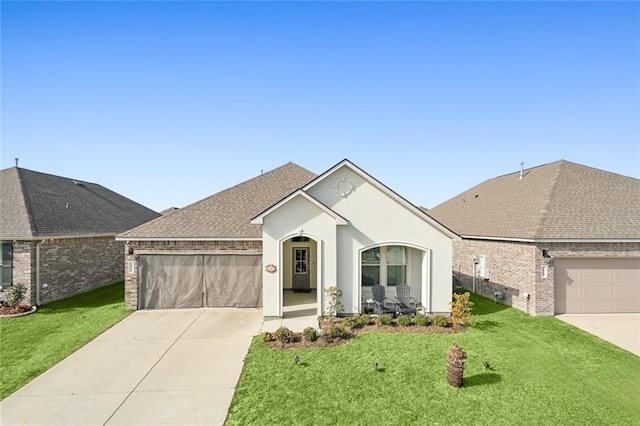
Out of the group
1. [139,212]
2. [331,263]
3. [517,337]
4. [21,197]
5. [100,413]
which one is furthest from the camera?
[139,212]

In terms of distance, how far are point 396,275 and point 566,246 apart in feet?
22.4

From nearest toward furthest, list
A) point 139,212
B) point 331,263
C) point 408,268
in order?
point 331,263 < point 408,268 < point 139,212

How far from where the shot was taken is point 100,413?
20.5 feet

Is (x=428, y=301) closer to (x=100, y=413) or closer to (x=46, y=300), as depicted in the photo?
(x=100, y=413)

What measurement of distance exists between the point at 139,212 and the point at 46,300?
11.5 meters

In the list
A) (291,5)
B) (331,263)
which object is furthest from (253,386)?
(291,5)

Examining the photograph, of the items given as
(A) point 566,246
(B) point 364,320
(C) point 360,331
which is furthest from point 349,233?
(A) point 566,246

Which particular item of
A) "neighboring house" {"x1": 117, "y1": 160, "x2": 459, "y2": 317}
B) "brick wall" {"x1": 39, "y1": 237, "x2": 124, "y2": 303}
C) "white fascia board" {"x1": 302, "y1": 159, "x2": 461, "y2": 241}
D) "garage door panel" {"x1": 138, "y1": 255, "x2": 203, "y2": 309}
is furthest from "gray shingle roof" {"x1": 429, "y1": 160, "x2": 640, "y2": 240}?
"brick wall" {"x1": 39, "y1": 237, "x2": 124, "y2": 303}

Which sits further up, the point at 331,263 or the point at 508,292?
the point at 331,263

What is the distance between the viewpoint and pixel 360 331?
10.5 meters

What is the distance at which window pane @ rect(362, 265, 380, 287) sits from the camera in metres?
13.2

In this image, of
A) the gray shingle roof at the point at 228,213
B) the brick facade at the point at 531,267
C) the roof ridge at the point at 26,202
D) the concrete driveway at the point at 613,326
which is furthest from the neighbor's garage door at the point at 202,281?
the concrete driveway at the point at 613,326

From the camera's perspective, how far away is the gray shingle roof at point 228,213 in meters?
13.6

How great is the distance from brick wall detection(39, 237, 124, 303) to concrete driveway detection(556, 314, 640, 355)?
21545 mm
